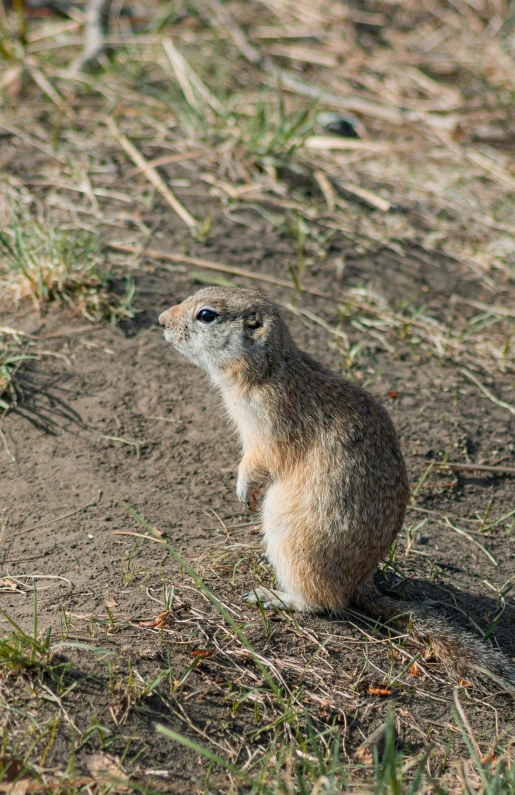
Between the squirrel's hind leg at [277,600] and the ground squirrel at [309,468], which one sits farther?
the squirrel's hind leg at [277,600]

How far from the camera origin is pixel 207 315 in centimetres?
400

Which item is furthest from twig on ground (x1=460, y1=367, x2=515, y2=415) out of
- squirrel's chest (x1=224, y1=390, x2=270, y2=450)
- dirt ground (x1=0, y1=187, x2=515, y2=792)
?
squirrel's chest (x1=224, y1=390, x2=270, y2=450)

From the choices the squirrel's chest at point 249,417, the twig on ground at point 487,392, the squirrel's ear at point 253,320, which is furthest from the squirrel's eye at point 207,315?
the twig on ground at point 487,392

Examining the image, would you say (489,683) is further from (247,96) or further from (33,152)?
(247,96)

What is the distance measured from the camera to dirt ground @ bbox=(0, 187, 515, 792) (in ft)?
10.6

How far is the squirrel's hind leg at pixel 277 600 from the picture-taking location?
367 centimetres

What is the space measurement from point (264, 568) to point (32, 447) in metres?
1.34

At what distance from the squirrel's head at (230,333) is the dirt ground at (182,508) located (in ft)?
Answer: 2.42

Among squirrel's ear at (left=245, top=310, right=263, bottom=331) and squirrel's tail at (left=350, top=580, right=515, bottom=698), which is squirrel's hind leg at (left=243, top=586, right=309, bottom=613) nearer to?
squirrel's tail at (left=350, top=580, right=515, bottom=698)

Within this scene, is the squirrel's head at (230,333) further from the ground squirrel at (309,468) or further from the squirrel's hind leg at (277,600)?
the squirrel's hind leg at (277,600)

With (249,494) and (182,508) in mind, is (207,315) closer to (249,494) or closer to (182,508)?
(249,494)

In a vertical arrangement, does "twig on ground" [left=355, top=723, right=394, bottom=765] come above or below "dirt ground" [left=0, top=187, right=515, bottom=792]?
above

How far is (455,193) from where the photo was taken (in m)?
7.26

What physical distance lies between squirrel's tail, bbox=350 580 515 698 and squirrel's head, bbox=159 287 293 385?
1.06 meters
